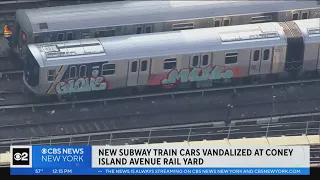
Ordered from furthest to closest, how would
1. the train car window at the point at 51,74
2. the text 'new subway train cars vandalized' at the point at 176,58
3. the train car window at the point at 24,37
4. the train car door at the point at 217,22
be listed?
the train car door at the point at 217,22 < the train car window at the point at 24,37 < the text 'new subway train cars vandalized' at the point at 176,58 < the train car window at the point at 51,74

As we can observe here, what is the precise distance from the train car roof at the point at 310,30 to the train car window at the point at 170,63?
7662mm

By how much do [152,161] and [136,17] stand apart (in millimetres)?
20597

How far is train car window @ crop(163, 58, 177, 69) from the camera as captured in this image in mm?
70938

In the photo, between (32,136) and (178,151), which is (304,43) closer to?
(32,136)

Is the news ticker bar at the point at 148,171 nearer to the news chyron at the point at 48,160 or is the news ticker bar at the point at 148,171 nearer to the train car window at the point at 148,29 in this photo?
the news chyron at the point at 48,160

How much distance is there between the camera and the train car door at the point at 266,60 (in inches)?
2854

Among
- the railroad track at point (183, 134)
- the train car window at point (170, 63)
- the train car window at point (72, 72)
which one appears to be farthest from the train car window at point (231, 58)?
the train car window at point (72, 72)

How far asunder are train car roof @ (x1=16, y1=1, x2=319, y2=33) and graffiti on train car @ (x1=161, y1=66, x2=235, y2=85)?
340 centimetres

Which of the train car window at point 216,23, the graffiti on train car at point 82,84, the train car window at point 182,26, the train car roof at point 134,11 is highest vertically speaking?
the train car roof at point 134,11

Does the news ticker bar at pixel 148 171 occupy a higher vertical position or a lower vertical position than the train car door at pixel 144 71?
higher

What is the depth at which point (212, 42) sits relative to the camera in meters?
71.4

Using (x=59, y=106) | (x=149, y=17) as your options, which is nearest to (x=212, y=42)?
(x=149, y=17)

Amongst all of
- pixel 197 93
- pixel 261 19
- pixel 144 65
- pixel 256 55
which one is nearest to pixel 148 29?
pixel 144 65
